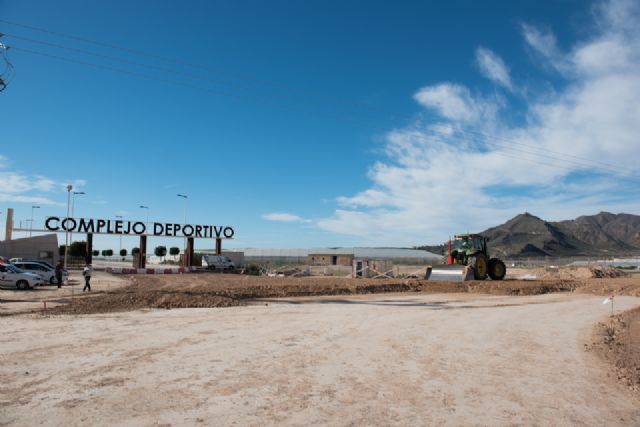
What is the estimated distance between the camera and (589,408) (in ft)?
22.9

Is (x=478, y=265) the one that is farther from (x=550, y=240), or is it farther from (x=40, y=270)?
(x=550, y=240)

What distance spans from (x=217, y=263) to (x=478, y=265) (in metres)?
33.7

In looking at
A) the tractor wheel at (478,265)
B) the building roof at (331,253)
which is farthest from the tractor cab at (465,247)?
the building roof at (331,253)

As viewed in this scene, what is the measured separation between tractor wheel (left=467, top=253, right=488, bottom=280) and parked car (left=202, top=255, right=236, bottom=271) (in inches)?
1273

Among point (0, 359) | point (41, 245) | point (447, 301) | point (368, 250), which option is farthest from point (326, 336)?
point (368, 250)

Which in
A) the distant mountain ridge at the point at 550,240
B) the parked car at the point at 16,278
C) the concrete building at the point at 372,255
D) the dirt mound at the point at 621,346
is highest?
the distant mountain ridge at the point at 550,240

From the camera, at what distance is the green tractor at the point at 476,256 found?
3291cm

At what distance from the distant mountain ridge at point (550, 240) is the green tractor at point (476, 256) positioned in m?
60.5

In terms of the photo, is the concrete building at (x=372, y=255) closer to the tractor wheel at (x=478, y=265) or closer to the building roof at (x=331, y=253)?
the building roof at (x=331, y=253)

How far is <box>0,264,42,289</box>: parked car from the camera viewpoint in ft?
87.4

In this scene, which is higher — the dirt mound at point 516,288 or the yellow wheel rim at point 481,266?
the yellow wheel rim at point 481,266

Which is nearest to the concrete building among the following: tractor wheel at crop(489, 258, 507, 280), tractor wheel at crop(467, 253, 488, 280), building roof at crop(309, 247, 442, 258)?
building roof at crop(309, 247, 442, 258)

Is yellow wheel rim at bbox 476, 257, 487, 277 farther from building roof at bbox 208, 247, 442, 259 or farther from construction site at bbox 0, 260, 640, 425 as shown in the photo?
building roof at bbox 208, 247, 442, 259

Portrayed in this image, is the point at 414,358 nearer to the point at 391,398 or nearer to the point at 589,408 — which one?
the point at 391,398
